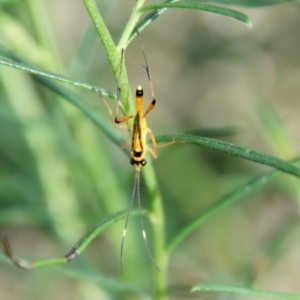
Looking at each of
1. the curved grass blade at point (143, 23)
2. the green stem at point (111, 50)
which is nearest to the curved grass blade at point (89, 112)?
the green stem at point (111, 50)

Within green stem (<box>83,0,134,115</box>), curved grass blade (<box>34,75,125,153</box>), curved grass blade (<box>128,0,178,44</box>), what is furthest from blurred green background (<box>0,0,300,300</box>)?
curved grass blade (<box>128,0,178,44</box>)

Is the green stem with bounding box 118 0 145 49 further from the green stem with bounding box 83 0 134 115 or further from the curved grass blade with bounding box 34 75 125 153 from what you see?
the curved grass blade with bounding box 34 75 125 153

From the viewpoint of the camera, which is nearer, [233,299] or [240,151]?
[240,151]

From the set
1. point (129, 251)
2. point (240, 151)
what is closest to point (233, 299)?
point (129, 251)

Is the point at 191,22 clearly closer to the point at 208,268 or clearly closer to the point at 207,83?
the point at 207,83

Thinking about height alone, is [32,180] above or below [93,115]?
above

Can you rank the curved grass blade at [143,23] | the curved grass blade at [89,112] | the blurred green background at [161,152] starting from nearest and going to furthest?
the curved grass blade at [143,23]
the curved grass blade at [89,112]
the blurred green background at [161,152]

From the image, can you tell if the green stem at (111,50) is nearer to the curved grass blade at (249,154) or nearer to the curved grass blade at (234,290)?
the curved grass blade at (249,154)

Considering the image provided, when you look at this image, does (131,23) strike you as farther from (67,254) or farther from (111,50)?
(67,254)
